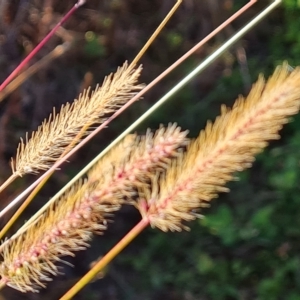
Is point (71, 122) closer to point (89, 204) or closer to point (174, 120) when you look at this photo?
point (89, 204)

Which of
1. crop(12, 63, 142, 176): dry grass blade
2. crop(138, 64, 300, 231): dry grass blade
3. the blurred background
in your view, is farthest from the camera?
the blurred background

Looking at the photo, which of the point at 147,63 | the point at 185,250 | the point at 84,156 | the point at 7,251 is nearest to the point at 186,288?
the point at 185,250

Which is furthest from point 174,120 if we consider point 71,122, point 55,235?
point 55,235

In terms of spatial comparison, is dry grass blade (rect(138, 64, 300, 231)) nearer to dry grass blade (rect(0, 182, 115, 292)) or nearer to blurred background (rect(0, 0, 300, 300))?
dry grass blade (rect(0, 182, 115, 292))

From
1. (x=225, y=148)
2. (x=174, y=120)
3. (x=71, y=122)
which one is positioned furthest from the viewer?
(x=174, y=120)

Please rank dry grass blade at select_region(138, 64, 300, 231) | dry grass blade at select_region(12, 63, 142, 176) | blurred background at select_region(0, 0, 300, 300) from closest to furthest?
dry grass blade at select_region(138, 64, 300, 231) < dry grass blade at select_region(12, 63, 142, 176) < blurred background at select_region(0, 0, 300, 300)

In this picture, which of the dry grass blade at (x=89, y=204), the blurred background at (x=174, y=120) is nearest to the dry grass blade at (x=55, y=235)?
the dry grass blade at (x=89, y=204)

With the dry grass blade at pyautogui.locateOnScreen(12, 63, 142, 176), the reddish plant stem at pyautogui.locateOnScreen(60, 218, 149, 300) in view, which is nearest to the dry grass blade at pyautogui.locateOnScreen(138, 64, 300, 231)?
the reddish plant stem at pyautogui.locateOnScreen(60, 218, 149, 300)
